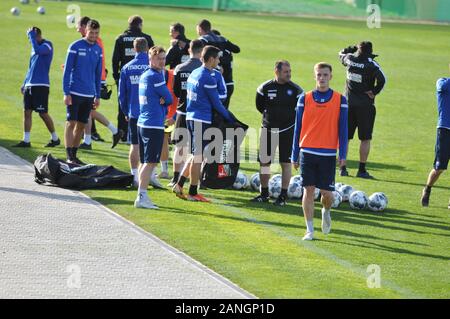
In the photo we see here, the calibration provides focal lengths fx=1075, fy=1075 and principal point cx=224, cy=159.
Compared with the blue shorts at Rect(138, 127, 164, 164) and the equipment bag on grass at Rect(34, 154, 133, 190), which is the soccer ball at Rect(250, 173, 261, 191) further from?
the blue shorts at Rect(138, 127, 164, 164)

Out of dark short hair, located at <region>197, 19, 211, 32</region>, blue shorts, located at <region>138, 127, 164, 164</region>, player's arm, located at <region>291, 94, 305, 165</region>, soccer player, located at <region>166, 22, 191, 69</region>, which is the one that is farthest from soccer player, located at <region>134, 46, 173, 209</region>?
dark short hair, located at <region>197, 19, 211, 32</region>

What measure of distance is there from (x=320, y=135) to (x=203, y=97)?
7.85 feet

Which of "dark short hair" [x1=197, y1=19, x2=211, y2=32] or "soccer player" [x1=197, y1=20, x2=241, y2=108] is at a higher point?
"dark short hair" [x1=197, y1=19, x2=211, y2=32]

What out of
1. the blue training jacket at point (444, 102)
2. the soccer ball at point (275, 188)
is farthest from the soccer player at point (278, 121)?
the blue training jacket at point (444, 102)

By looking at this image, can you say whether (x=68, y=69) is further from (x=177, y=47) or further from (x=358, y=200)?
(x=358, y=200)

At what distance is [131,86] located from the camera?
15.6 metres

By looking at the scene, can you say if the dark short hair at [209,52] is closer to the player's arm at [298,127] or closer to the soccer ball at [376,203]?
the player's arm at [298,127]

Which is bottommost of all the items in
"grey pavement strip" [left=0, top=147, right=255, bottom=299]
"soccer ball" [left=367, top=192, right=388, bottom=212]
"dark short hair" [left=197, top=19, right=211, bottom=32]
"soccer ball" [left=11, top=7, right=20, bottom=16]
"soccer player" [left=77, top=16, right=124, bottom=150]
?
"grey pavement strip" [left=0, top=147, right=255, bottom=299]

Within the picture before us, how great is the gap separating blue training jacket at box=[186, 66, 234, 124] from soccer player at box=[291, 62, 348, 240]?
6.46 ft

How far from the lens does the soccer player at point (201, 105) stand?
47.7 ft

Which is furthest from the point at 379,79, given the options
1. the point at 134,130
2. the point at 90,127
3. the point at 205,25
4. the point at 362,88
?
the point at 90,127

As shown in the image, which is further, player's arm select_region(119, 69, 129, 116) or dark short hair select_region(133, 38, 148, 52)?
dark short hair select_region(133, 38, 148, 52)

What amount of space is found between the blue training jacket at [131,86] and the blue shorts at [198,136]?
1.03 meters

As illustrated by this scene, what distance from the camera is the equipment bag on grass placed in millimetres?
15531
